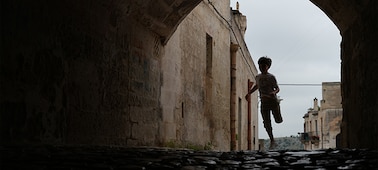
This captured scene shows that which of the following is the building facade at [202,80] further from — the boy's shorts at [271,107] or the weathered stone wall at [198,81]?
the boy's shorts at [271,107]

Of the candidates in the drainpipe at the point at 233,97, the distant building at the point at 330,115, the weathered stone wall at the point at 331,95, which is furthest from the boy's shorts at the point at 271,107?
the weathered stone wall at the point at 331,95

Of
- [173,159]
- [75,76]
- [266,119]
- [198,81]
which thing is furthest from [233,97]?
[173,159]

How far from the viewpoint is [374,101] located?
4742mm

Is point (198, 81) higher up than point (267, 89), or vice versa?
point (198, 81)

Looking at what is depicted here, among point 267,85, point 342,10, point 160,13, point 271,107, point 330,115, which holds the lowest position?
point 271,107

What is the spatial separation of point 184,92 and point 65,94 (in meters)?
3.60

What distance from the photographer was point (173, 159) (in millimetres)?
3832

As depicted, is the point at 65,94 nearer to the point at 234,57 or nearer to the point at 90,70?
the point at 90,70

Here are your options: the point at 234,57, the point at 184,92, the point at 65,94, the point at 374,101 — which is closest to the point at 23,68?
the point at 65,94

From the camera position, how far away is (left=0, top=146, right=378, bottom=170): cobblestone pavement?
11.2 ft

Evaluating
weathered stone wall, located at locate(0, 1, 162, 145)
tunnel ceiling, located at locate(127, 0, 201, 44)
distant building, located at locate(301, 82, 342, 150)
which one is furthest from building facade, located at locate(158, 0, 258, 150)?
distant building, located at locate(301, 82, 342, 150)

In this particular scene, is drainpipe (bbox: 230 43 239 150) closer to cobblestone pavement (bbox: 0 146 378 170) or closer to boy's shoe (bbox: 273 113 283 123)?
boy's shoe (bbox: 273 113 283 123)

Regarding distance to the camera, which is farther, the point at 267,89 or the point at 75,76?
the point at 267,89

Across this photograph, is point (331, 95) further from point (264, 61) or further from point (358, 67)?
point (358, 67)
